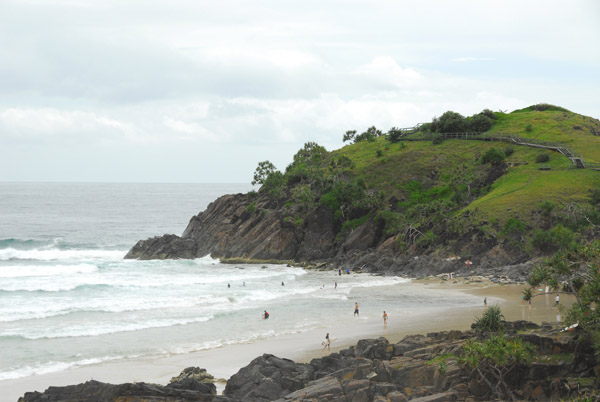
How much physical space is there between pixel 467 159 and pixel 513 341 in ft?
259

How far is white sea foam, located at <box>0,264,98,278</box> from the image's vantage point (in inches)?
3159

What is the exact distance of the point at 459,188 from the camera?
9244 cm

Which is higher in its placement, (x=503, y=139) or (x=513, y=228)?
(x=503, y=139)

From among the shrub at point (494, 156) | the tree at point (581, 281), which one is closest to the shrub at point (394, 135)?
the shrub at point (494, 156)

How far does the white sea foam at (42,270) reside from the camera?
80.2m

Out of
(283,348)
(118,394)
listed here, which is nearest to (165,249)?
(283,348)

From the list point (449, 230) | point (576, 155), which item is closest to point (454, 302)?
point (449, 230)

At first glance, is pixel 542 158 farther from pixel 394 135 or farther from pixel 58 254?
pixel 58 254

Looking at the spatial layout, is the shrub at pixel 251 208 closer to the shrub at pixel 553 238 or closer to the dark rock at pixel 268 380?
the shrub at pixel 553 238

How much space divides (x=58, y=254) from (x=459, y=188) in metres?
72.2

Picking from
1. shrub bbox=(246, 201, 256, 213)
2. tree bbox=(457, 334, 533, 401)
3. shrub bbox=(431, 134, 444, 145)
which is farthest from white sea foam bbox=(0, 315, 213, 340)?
shrub bbox=(431, 134, 444, 145)

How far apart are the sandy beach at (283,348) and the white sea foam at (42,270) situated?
47899mm

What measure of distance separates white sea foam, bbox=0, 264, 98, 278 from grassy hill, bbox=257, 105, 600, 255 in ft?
104

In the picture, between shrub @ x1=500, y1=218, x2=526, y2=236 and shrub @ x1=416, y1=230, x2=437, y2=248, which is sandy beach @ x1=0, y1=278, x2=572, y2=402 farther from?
shrub @ x1=416, y1=230, x2=437, y2=248
